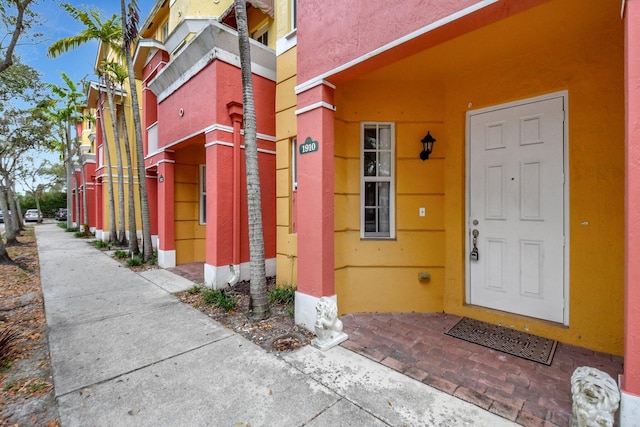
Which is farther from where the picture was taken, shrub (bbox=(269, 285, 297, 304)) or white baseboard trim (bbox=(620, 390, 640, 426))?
shrub (bbox=(269, 285, 297, 304))

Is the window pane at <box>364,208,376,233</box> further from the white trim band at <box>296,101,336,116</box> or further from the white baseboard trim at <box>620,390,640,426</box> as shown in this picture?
the white baseboard trim at <box>620,390,640,426</box>

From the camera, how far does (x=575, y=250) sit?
3.39 meters

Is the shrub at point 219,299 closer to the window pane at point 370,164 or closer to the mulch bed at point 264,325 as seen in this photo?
the mulch bed at point 264,325

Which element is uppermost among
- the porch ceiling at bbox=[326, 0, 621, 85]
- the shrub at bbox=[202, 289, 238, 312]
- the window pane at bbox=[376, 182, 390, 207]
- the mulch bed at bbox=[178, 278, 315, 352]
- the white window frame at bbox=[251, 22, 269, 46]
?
the white window frame at bbox=[251, 22, 269, 46]

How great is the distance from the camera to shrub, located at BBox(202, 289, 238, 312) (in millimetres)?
4781

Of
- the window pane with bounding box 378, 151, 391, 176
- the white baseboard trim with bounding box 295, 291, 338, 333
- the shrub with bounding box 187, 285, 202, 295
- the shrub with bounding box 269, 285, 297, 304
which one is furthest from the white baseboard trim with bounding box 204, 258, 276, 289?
the window pane with bounding box 378, 151, 391, 176

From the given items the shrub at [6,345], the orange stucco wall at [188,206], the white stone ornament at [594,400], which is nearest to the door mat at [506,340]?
the white stone ornament at [594,400]

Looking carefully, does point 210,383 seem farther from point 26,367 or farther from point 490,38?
point 490,38

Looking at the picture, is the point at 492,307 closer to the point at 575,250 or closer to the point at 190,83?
the point at 575,250

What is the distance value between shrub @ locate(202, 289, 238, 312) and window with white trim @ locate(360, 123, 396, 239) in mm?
2473

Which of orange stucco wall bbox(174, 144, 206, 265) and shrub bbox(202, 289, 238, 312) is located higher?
orange stucco wall bbox(174, 144, 206, 265)

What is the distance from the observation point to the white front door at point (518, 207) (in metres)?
3.53

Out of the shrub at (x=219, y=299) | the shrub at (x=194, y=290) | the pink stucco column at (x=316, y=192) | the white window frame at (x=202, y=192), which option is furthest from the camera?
the white window frame at (x=202, y=192)

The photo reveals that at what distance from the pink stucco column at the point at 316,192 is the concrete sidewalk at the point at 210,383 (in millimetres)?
927
